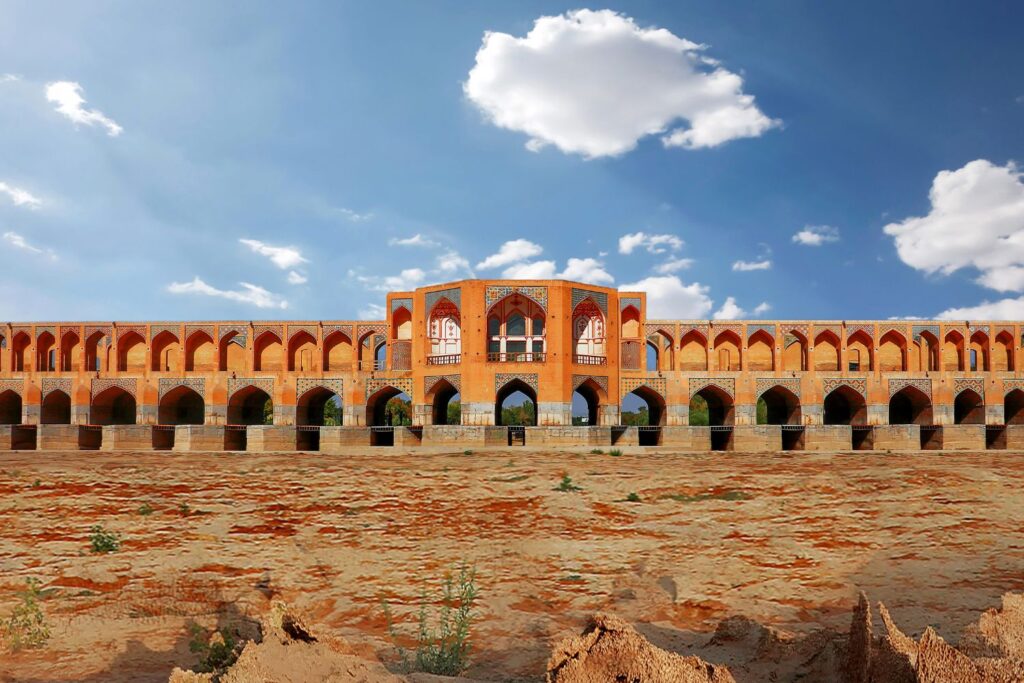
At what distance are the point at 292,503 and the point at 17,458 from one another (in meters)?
11.9

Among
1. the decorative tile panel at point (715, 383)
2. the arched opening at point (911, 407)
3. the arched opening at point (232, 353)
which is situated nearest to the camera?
the decorative tile panel at point (715, 383)

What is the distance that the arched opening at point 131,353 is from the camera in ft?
92.5

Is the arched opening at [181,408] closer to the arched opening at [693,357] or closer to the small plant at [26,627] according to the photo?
the arched opening at [693,357]

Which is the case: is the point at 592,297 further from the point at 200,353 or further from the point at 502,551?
the point at 200,353

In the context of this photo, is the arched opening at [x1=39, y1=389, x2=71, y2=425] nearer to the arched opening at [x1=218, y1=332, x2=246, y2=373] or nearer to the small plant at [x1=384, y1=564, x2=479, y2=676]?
the arched opening at [x1=218, y1=332, x2=246, y2=373]

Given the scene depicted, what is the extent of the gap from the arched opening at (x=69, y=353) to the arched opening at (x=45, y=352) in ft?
1.22

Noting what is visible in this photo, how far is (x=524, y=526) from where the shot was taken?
1005 cm

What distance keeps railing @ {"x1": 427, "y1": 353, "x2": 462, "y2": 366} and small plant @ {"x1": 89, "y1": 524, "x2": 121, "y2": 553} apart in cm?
1427

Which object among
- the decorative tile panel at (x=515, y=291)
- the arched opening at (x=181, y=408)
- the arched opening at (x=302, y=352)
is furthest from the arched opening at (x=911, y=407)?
the arched opening at (x=181, y=408)

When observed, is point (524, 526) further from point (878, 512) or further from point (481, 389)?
point (481, 389)

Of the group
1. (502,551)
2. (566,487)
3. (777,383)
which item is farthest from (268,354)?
(502,551)

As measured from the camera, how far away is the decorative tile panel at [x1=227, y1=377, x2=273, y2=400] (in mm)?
26625

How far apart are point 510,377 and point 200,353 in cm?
1490

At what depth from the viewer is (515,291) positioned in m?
23.0
